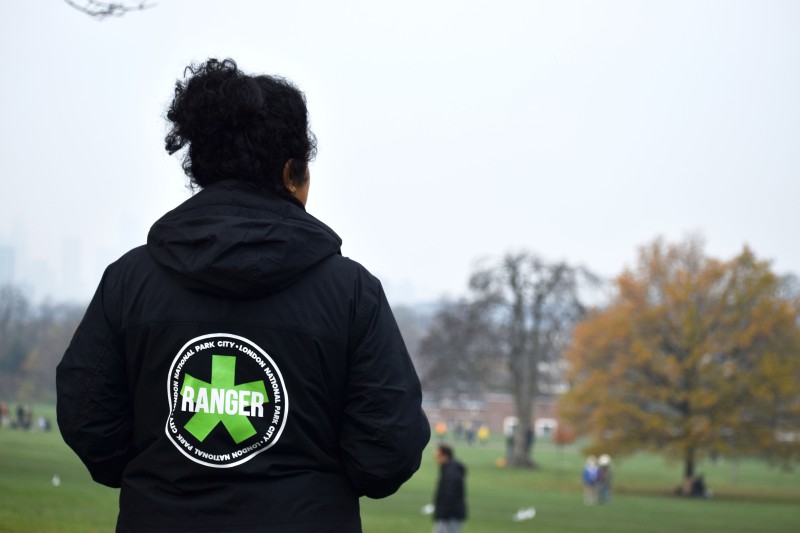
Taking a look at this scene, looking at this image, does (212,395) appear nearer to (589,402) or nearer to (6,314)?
(6,314)

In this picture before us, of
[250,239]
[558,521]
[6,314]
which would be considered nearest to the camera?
[250,239]

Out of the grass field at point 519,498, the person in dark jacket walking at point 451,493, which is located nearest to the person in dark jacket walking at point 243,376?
the grass field at point 519,498

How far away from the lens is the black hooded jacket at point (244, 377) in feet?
8.52

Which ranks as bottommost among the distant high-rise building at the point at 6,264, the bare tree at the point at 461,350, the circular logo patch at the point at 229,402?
the circular logo patch at the point at 229,402

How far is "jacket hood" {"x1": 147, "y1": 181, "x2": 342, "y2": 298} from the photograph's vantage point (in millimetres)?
2564

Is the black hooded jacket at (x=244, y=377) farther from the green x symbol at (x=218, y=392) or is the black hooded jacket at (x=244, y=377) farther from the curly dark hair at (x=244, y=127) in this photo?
the curly dark hair at (x=244, y=127)

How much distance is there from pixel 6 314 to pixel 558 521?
913 inches

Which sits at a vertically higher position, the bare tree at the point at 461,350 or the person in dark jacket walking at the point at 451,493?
the bare tree at the point at 461,350

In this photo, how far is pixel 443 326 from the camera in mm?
64688

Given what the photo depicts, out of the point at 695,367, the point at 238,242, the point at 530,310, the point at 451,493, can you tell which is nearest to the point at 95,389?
the point at 238,242

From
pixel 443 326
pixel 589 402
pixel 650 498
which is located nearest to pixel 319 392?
pixel 650 498

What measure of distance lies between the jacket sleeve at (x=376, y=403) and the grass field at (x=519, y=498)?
3.46 ft

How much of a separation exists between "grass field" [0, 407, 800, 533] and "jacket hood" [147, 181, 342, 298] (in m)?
0.93

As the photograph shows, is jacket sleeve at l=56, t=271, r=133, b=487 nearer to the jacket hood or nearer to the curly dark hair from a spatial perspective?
the jacket hood
